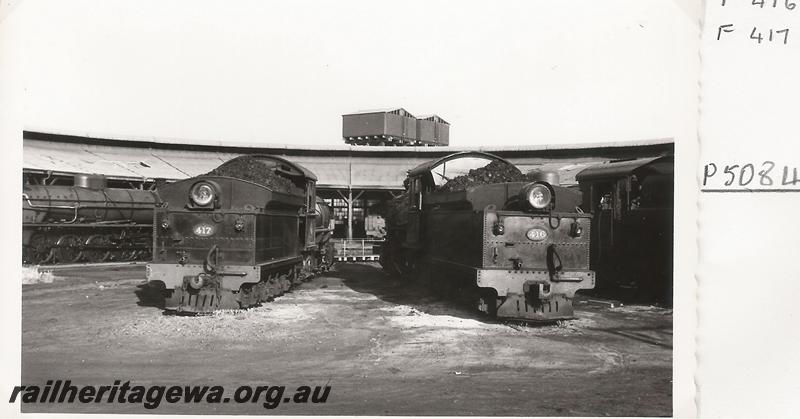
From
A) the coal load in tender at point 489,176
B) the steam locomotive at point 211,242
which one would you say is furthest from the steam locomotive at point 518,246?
the steam locomotive at point 211,242

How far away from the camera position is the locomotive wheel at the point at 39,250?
1480 centimetres

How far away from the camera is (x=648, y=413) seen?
4.47 metres

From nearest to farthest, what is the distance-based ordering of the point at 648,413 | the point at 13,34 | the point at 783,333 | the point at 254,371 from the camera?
the point at 783,333, the point at 648,413, the point at 13,34, the point at 254,371

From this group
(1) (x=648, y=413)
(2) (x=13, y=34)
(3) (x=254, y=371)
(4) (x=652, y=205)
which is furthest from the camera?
(4) (x=652, y=205)

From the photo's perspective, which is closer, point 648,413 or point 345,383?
point 648,413

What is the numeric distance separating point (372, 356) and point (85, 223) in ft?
46.3

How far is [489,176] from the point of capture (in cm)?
903

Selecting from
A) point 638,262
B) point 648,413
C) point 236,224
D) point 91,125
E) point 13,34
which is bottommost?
point 648,413

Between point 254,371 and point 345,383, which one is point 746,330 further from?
point 254,371

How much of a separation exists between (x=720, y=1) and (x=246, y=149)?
19.6m

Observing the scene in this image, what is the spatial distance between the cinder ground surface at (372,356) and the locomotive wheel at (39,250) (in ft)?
20.9

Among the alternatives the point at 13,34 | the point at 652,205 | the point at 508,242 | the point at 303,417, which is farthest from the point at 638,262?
the point at 13,34

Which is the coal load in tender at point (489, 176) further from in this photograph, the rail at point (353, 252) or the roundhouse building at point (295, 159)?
the rail at point (353, 252)

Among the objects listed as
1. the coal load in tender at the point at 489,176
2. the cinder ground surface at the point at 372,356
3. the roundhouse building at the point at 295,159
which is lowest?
the cinder ground surface at the point at 372,356
